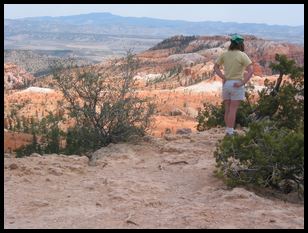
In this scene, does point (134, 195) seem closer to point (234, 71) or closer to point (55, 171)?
point (55, 171)

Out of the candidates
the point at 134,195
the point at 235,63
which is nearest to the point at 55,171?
the point at 134,195

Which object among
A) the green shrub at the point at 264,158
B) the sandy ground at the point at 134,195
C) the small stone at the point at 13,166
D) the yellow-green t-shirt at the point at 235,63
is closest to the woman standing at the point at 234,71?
the yellow-green t-shirt at the point at 235,63

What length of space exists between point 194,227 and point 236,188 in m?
1.12

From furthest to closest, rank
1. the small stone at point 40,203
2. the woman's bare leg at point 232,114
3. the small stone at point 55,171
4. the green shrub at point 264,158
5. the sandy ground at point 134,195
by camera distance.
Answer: the woman's bare leg at point 232,114
the small stone at point 55,171
the green shrub at point 264,158
the small stone at point 40,203
the sandy ground at point 134,195

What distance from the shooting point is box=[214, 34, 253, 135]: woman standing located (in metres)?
6.53

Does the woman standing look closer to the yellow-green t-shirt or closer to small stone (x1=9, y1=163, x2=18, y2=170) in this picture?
the yellow-green t-shirt

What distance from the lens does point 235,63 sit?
258 inches

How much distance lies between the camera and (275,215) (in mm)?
4340

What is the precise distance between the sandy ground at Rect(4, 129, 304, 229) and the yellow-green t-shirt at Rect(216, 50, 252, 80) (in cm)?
109

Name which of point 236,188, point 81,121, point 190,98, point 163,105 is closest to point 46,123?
point 81,121

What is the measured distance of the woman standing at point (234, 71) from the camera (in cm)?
653

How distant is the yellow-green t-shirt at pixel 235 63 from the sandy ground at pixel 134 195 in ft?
3.57

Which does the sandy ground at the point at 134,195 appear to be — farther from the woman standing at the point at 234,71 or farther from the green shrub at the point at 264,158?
the woman standing at the point at 234,71

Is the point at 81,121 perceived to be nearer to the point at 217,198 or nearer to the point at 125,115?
the point at 125,115
